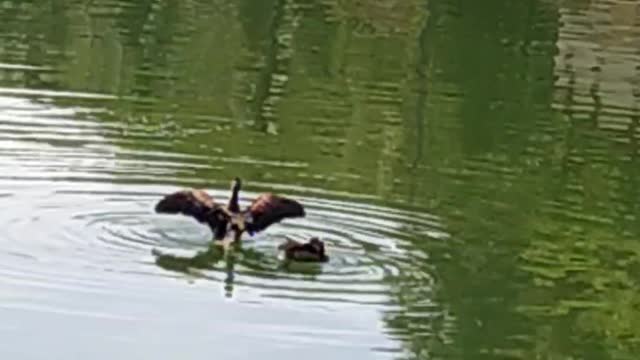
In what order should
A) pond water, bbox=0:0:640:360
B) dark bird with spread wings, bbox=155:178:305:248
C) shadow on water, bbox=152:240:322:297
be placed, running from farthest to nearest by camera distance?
dark bird with spread wings, bbox=155:178:305:248 < shadow on water, bbox=152:240:322:297 < pond water, bbox=0:0:640:360

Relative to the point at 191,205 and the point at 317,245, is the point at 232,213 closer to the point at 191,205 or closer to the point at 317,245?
the point at 191,205

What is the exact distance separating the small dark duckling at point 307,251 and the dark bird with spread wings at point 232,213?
0.48m

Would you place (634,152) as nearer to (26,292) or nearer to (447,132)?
(447,132)

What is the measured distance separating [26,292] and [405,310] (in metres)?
2.52

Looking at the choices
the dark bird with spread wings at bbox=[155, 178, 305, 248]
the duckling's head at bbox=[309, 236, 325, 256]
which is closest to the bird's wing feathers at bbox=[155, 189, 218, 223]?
the dark bird with spread wings at bbox=[155, 178, 305, 248]

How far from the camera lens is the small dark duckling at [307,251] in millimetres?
14790

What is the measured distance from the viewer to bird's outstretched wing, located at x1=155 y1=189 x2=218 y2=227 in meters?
15.5

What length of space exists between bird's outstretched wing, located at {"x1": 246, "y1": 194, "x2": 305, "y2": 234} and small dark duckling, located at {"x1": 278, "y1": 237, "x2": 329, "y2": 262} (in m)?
0.46

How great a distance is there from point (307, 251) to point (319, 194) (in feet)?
11.1

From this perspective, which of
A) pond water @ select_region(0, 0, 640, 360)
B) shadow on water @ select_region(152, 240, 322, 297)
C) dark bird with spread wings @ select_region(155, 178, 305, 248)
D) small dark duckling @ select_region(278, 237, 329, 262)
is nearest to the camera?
pond water @ select_region(0, 0, 640, 360)

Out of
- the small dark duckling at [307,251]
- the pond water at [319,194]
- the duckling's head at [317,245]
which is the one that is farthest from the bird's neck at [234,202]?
the duckling's head at [317,245]

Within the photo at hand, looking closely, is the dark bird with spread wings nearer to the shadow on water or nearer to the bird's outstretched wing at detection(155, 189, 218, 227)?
the bird's outstretched wing at detection(155, 189, 218, 227)

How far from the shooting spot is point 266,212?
1555 centimetres

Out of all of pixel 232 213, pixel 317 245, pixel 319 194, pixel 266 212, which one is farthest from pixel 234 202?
pixel 319 194
